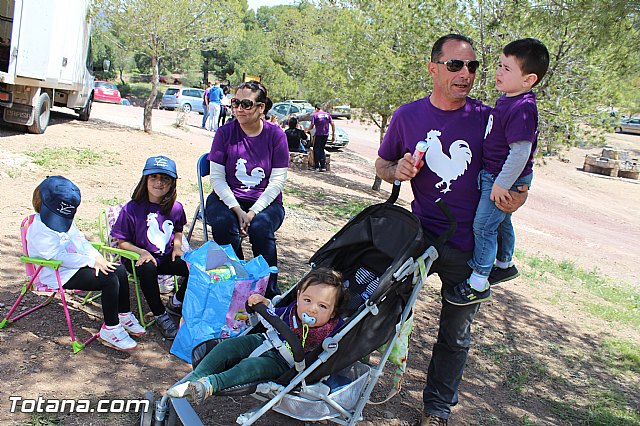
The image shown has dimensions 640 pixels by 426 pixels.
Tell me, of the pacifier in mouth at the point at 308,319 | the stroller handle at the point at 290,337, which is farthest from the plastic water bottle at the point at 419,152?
the stroller handle at the point at 290,337

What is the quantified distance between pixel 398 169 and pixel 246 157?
1.73 m

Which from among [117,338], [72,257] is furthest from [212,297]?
[72,257]

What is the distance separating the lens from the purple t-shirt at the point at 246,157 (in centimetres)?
471

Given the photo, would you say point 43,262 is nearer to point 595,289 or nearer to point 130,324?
point 130,324

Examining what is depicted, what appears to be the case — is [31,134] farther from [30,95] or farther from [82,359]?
[82,359]

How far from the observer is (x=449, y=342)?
3.59m

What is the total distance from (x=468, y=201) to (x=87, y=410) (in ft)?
8.43

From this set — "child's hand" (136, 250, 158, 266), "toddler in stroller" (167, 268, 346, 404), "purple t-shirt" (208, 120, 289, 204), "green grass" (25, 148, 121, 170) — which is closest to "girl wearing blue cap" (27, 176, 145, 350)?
"child's hand" (136, 250, 158, 266)

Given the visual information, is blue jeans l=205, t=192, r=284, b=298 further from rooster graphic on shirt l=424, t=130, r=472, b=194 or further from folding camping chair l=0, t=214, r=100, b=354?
rooster graphic on shirt l=424, t=130, r=472, b=194

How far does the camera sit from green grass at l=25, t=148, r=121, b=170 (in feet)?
29.8

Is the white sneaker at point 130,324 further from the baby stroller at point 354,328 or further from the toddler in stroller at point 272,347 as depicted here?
the toddler in stroller at point 272,347

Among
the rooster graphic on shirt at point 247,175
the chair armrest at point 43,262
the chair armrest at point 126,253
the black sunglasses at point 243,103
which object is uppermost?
the black sunglasses at point 243,103

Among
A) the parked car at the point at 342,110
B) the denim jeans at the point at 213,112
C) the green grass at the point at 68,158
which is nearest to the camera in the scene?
the green grass at the point at 68,158

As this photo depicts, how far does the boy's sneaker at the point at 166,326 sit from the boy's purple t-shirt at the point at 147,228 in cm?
43
